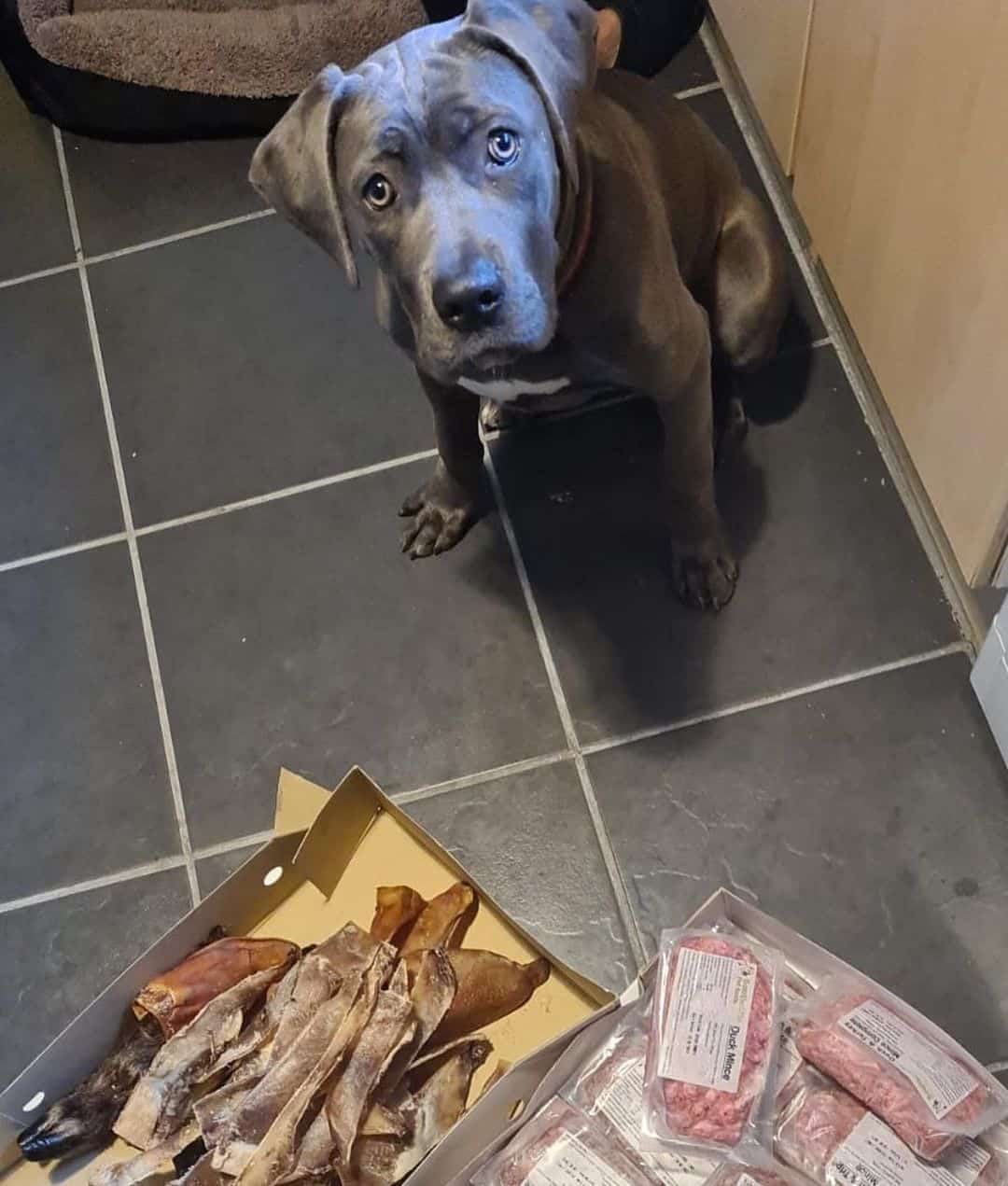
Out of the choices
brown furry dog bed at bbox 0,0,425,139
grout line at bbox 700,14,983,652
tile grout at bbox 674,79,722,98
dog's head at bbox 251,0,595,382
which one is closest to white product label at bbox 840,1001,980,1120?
grout line at bbox 700,14,983,652

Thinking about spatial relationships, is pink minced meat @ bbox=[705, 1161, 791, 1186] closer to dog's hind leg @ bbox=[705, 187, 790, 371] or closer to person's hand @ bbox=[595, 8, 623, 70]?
dog's hind leg @ bbox=[705, 187, 790, 371]

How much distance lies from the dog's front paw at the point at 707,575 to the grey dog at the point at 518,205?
0.28ft

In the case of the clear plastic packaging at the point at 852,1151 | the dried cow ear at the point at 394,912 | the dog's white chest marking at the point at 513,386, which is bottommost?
the dried cow ear at the point at 394,912

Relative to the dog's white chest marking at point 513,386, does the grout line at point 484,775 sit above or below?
below

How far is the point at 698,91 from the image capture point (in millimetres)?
2053

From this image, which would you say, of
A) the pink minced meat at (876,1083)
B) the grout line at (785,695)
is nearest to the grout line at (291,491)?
the grout line at (785,695)

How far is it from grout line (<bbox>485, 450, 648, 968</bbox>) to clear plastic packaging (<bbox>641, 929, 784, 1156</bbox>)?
229 millimetres

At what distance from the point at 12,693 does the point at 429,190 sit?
3.39ft

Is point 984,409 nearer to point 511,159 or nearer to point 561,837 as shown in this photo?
point 511,159

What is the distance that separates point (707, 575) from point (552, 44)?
70 centimetres

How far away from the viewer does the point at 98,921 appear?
1606 millimetres

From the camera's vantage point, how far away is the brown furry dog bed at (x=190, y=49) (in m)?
2.05

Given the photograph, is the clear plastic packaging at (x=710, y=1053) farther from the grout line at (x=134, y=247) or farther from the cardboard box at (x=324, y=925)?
the grout line at (x=134, y=247)

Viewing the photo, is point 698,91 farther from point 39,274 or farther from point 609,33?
point 39,274
